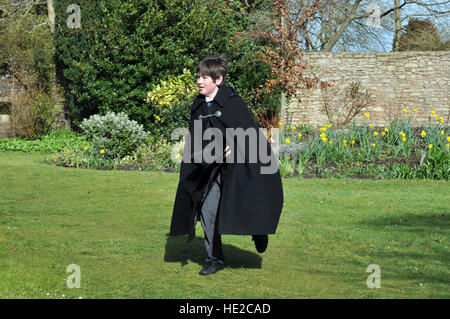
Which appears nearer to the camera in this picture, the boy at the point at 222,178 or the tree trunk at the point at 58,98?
the boy at the point at 222,178

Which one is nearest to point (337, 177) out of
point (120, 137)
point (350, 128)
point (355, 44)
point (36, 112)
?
point (350, 128)

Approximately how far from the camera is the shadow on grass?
552 centimetres

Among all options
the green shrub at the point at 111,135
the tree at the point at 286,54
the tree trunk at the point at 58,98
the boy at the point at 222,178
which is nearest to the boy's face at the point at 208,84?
the boy at the point at 222,178

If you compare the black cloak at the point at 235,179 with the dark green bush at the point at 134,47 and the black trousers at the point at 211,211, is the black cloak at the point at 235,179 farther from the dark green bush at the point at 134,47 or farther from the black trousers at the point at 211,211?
the dark green bush at the point at 134,47

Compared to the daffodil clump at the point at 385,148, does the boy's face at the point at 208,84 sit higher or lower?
higher

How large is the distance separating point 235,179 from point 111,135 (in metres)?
8.62

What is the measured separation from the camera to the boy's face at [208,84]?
480cm

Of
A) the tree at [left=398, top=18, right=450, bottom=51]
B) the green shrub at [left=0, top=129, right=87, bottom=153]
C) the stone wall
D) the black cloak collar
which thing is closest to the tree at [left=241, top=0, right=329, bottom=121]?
the stone wall

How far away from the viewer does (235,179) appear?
4.76 m

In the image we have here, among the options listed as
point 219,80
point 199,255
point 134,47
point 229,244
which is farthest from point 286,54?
point 219,80

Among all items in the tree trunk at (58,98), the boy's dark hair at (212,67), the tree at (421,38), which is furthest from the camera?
the tree at (421,38)

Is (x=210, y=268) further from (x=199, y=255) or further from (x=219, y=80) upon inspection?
(x=219, y=80)

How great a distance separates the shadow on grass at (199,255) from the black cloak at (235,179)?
0.75m
